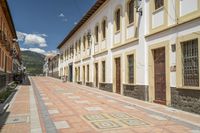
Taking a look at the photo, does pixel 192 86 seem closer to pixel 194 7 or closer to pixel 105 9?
pixel 194 7

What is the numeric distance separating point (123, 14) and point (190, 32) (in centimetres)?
731

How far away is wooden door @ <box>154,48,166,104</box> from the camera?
11.8 meters

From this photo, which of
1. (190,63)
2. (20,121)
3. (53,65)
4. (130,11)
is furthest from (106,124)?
(53,65)

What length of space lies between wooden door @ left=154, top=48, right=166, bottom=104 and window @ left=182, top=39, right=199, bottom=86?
5.72 feet

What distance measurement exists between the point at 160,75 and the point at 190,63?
2527 mm

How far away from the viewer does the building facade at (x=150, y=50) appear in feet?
31.9

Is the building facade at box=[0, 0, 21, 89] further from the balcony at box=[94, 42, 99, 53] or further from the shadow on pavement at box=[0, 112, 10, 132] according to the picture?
the balcony at box=[94, 42, 99, 53]

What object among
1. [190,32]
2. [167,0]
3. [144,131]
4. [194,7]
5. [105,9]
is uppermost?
[105,9]

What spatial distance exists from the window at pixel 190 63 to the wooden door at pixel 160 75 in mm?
1745

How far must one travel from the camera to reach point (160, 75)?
478 inches

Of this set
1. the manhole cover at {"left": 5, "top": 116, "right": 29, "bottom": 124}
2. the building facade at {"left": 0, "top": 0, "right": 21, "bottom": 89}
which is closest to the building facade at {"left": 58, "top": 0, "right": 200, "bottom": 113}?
the manhole cover at {"left": 5, "top": 116, "right": 29, "bottom": 124}

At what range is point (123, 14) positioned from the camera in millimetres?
16328

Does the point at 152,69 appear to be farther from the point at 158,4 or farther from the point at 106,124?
the point at 106,124

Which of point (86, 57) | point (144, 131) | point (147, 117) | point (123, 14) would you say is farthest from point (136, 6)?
point (86, 57)
